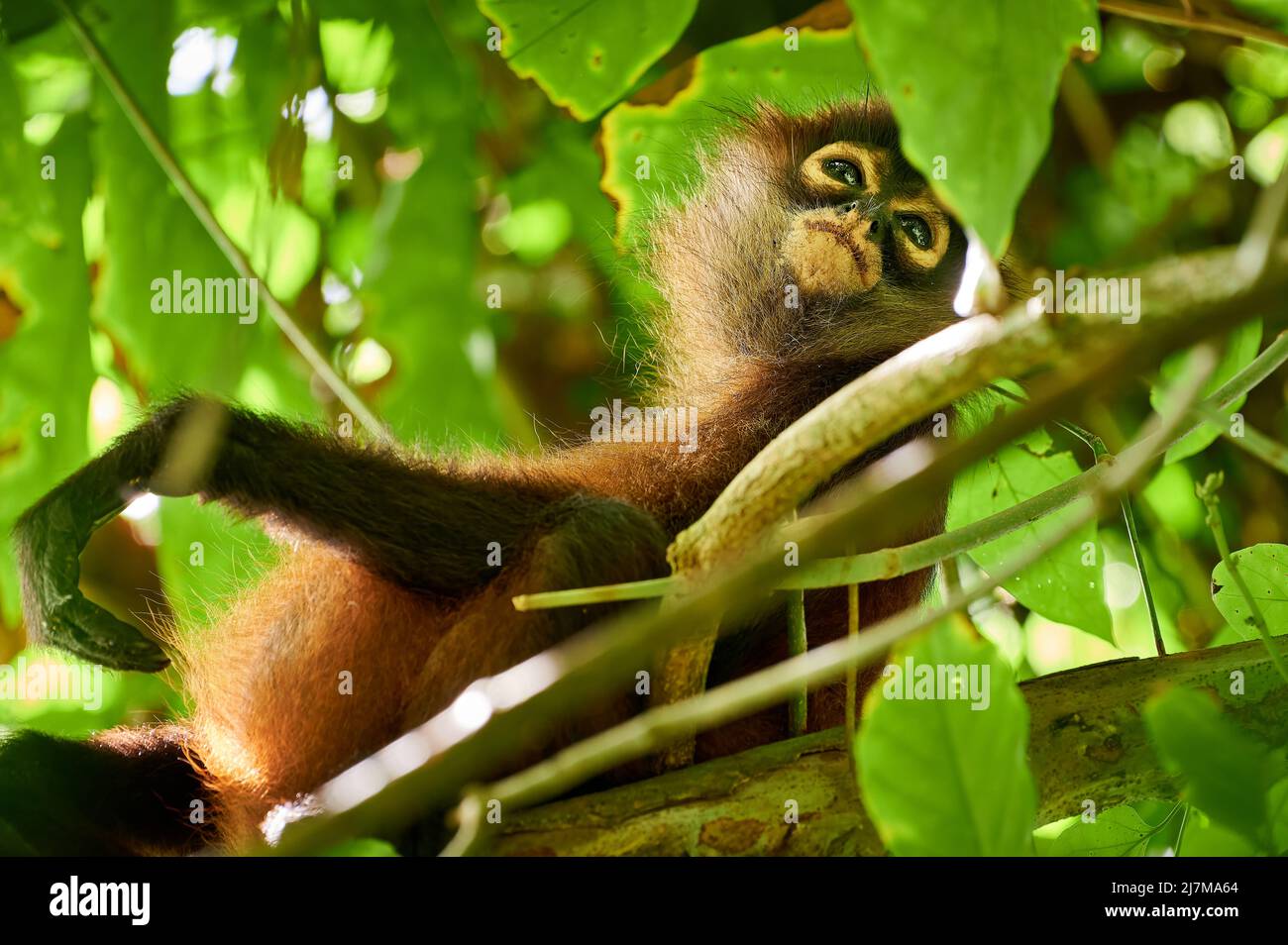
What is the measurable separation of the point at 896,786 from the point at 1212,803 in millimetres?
283

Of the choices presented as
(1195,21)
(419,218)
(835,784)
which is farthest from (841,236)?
(835,784)

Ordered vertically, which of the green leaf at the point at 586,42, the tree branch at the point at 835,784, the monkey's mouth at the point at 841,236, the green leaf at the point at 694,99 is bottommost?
the tree branch at the point at 835,784

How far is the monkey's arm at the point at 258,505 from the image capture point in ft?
7.06

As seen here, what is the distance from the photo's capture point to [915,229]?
3.10 m

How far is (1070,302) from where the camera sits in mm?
2172

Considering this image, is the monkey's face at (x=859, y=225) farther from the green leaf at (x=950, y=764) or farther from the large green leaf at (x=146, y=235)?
the green leaf at (x=950, y=764)

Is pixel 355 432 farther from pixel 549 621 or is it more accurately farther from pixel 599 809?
pixel 599 809

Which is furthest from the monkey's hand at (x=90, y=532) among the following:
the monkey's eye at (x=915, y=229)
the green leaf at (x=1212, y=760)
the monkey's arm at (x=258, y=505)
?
the monkey's eye at (x=915, y=229)

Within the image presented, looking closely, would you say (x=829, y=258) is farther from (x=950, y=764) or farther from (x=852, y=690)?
(x=950, y=764)

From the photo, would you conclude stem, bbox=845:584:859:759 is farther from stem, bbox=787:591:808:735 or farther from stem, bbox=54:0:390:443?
stem, bbox=54:0:390:443

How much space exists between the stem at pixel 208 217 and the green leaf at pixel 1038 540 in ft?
4.31

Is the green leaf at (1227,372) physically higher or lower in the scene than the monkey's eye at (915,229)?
lower

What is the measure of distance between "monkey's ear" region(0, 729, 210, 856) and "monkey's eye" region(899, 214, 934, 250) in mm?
2135

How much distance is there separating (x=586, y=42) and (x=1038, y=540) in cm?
131
